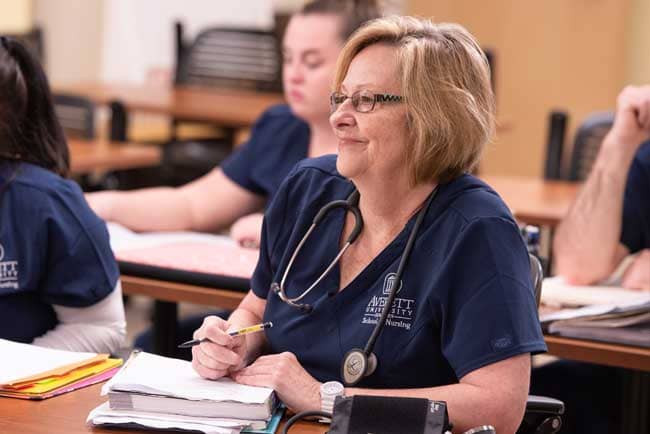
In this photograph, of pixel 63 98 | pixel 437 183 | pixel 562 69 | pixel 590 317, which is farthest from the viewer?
pixel 562 69

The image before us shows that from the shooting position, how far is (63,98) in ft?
16.0

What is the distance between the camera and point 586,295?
267 cm

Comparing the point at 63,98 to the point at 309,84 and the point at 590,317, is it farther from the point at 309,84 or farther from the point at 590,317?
the point at 590,317

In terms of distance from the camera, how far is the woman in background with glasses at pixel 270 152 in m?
3.27

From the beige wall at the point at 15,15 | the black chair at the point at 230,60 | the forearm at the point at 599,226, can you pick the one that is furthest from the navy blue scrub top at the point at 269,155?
the beige wall at the point at 15,15

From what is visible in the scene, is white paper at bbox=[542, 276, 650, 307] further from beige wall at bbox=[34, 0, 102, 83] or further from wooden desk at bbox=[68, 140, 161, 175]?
beige wall at bbox=[34, 0, 102, 83]

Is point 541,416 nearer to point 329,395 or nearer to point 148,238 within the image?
point 329,395

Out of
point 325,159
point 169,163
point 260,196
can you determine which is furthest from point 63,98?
point 325,159

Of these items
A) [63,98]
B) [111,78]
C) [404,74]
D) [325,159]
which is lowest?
[111,78]

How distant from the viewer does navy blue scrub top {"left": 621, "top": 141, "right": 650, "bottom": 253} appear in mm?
2900

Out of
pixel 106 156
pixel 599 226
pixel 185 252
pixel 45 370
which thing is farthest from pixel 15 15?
pixel 45 370

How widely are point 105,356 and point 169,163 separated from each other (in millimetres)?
3154

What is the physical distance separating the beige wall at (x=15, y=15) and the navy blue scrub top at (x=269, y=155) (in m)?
4.39

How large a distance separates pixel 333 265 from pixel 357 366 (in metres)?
0.20
